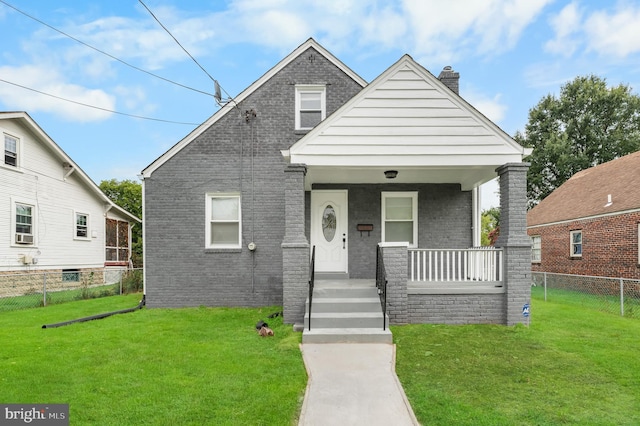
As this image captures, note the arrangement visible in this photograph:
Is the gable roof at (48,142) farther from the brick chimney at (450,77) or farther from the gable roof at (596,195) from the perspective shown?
the gable roof at (596,195)

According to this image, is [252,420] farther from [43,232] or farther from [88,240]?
[88,240]

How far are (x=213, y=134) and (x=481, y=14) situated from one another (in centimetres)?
865

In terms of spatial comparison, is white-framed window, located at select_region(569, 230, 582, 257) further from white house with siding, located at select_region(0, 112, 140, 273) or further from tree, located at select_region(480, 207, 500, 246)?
white house with siding, located at select_region(0, 112, 140, 273)

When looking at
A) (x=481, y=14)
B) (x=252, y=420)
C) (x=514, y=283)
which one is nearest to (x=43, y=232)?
(x=252, y=420)

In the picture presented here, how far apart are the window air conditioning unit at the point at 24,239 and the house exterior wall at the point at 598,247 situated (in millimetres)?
21468

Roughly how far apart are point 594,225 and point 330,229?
470 inches

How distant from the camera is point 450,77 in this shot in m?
10.3

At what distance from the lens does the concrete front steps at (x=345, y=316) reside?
6457mm

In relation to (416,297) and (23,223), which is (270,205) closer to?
(416,297)

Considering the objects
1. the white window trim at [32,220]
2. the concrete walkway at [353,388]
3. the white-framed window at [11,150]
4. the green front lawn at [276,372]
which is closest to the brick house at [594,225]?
the green front lawn at [276,372]

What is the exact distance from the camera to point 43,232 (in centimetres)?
1493

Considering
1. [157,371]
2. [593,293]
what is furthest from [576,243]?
[157,371]

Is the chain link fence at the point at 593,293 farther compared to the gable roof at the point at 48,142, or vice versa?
the gable roof at the point at 48,142

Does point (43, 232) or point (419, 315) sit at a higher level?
point (43, 232)
